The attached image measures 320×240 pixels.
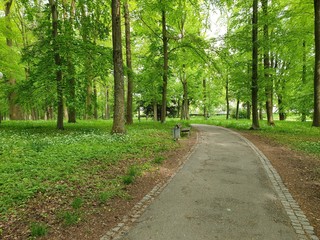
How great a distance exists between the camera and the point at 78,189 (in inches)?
214

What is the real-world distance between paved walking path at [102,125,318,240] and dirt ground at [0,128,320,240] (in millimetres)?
282

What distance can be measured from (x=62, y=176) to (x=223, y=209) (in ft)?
13.1

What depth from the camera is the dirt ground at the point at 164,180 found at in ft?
13.3

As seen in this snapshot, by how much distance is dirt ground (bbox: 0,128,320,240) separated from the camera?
4.04 m

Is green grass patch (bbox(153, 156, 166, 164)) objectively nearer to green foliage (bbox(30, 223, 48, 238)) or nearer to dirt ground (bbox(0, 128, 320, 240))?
dirt ground (bbox(0, 128, 320, 240))

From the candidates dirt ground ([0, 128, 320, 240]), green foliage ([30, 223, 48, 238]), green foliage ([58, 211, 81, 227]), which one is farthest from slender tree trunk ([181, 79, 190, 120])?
green foliage ([30, 223, 48, 238])

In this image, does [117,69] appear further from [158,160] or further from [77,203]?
[77,203]

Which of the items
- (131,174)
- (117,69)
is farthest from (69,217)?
(117,69)

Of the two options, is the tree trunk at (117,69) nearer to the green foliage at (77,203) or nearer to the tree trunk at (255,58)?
the green foliage at (77,203)

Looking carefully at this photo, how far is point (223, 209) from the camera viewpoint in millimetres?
4844

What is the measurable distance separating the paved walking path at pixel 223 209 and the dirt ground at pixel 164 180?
0.28m

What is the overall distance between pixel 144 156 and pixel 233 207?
4398 millimetres

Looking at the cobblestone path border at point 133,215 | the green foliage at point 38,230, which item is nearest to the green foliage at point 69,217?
the green foliage at point 38,230

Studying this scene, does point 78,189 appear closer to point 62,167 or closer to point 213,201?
point 62,167
